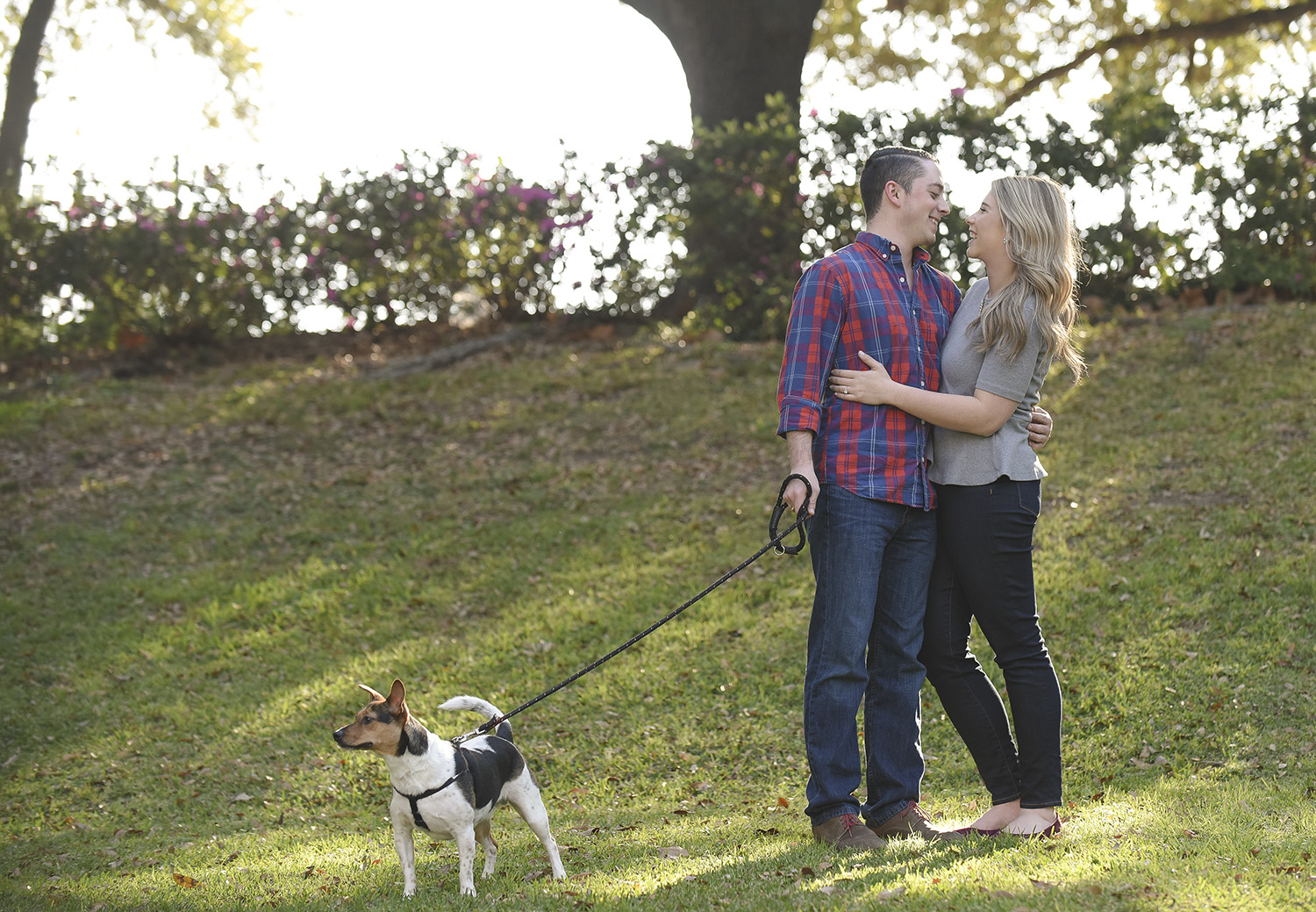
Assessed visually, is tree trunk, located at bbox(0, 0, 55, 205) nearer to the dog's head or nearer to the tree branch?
the tree branch

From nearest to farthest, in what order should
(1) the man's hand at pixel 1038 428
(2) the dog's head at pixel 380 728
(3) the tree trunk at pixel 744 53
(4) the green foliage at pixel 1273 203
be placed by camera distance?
(2) the dog's head at pixel 380 728 → (1) the man's hand at pixel 1038 428 → (4) the green foliage at pixel 1273 203 → (3) the tree trunk at pixel 744 53

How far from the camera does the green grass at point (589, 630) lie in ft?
13.6

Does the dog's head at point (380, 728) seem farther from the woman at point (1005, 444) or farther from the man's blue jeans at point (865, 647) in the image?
the woman at point (1005, 444)

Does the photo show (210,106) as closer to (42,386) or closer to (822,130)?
(42,386)

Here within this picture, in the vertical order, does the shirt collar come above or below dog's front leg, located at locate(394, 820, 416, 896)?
above

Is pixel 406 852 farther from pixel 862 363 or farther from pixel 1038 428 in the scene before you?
pixel 1038 428

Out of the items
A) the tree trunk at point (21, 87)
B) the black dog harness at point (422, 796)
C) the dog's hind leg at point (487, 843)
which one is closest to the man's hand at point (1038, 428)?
the black dog harness at point (422, 796)

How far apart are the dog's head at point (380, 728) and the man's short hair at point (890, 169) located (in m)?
2.26

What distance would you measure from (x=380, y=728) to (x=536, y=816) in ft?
2.36

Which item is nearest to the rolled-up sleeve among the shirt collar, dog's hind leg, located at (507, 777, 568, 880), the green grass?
the shirt collar

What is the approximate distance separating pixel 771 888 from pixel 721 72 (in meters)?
10.9

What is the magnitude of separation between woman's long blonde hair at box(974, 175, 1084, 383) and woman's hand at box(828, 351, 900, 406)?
34cm

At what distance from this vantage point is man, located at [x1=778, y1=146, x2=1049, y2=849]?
381 cm

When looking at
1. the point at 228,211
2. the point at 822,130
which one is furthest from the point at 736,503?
the point at 228,211
